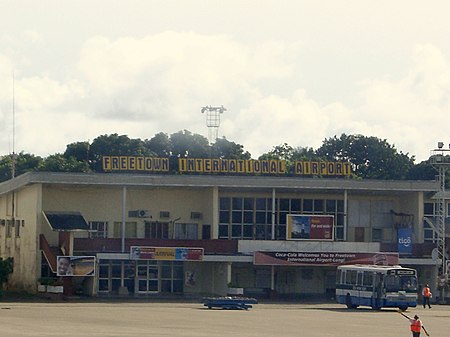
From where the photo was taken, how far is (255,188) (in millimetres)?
90062

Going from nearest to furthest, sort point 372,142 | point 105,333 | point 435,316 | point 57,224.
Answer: point 105,333, point 435,316, point 57,224, point 372,142

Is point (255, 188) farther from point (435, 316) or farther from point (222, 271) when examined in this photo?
point (435, 316)

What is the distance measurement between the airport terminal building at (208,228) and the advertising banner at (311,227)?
0.07 meters

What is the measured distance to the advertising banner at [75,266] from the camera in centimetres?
8044

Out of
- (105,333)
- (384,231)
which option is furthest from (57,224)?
(105,333)

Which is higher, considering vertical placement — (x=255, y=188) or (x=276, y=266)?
(x=255, y=188)

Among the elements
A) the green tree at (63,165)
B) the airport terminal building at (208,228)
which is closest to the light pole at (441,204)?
the airport terminal building at (208,228)

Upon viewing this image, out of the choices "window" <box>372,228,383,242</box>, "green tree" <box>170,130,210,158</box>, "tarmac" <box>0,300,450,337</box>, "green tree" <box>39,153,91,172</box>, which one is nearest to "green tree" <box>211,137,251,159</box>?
"green tree" <box>170,130,210,158</box>

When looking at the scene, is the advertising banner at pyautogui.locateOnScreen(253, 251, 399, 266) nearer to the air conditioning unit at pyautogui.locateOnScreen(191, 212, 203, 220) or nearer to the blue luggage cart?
the air conditioning unit at pyautogui.locateOnScreen(191, 212, 203, 220)

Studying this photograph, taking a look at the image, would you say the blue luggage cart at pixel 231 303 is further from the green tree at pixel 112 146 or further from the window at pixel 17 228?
the green tree at pixel 112 146

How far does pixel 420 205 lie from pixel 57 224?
2809 cm

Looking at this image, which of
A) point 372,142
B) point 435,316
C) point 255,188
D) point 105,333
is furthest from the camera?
point 372,142

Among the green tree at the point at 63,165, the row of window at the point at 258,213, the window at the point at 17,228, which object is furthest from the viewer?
the green tree at the point at 63,165

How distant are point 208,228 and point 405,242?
1465cm
